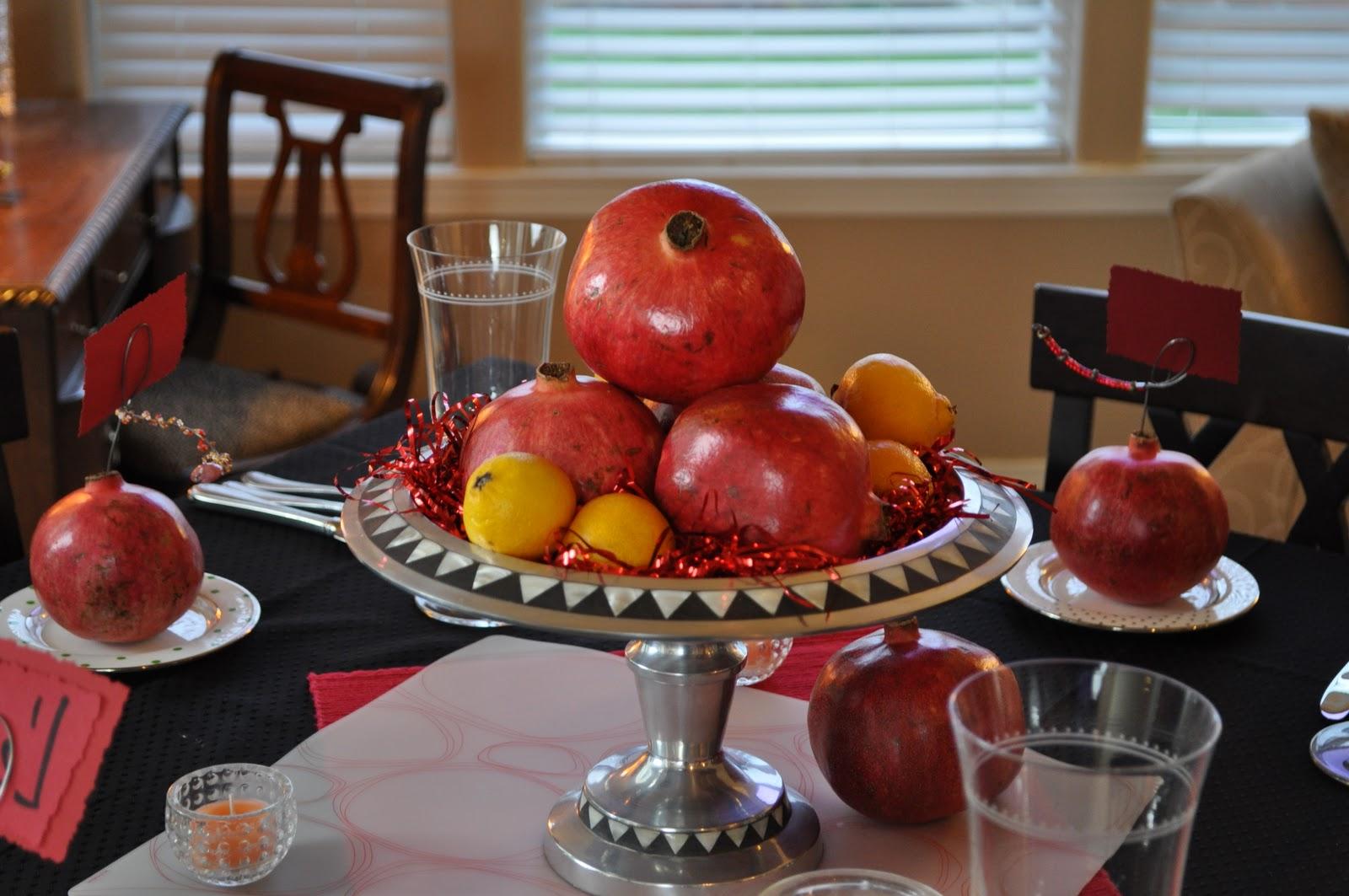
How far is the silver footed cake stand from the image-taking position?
1.99ft

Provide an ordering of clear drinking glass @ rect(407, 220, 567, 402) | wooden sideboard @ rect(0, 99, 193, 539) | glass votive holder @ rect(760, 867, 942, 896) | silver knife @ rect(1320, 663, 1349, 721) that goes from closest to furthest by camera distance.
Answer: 1. glass votive holder @ rect(760, 867, 942, 896)
2. silver knife @ rect(1320, 663, 1349, 721)
3. clear drinking glass @ rect(407, 220, 567, 402)
4. wooden sideboard @ rect(0, 99, 193, 539)

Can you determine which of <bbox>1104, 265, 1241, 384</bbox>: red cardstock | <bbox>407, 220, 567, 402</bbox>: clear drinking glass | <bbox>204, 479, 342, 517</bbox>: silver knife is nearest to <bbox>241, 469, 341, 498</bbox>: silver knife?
<bbox>204, 479, 342, 517</bbox>: silver knife

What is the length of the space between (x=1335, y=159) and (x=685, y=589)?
1867 millimetres

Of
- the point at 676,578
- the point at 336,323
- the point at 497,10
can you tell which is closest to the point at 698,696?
the point at 676,578

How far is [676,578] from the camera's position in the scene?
0.63 m

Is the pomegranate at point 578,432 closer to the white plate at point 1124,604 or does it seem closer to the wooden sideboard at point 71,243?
the white plate at point 1124,604

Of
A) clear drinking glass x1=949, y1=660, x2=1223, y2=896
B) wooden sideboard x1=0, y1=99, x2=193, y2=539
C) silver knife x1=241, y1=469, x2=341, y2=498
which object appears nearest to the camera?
clear drinking glass x1=949, y1=660, x2=1223, y2=896

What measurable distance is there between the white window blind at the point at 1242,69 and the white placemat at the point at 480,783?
2079 mm

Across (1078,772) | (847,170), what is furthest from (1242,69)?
(1078,772)

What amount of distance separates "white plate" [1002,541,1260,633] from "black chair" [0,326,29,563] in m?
0.82

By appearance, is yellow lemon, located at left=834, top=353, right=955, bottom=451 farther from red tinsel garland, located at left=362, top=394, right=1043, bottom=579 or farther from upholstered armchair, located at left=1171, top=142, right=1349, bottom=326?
upholstered armchair, located at left=1171, top=142, right=1349, bottom=326

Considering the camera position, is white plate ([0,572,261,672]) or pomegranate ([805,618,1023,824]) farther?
white plate ([0,572,261,672])

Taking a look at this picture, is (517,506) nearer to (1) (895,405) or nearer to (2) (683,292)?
(2) (683,292)

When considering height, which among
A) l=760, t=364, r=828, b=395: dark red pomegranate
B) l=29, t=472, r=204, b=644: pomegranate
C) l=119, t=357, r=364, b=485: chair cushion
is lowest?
l=119, t=357, r=364, b=485: chair cushion
